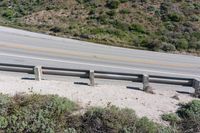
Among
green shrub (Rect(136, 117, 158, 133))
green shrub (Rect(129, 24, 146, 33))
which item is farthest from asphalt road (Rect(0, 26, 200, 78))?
green shrub (Rect(136, 117, 158, 133))

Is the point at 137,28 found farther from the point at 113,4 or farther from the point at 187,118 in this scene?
the point at 187,118

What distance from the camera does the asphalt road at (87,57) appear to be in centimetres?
2139

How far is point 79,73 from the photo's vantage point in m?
15.9

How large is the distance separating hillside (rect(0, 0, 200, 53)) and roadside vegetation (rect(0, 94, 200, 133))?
17.0 meters

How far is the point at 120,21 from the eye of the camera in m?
36.1

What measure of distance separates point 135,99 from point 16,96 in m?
4.19

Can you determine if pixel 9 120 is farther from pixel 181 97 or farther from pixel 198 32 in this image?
pixel 198 32

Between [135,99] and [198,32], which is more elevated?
[198,32]

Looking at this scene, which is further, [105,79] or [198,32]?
[198,32]

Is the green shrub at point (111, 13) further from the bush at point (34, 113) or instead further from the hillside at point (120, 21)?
the bush at point (34, 113)

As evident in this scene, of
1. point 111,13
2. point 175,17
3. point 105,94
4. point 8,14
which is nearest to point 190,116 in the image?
point 105,94

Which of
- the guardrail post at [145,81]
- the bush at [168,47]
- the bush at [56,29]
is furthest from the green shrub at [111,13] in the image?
the guardrail post at [145,81]

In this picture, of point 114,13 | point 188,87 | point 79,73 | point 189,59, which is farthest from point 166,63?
point 114,13

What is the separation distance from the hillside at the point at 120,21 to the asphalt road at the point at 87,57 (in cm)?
359
